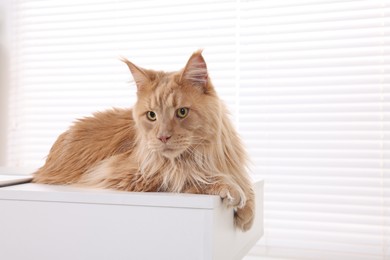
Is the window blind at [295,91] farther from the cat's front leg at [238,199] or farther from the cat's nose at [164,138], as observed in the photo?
the cat's nose at [164,138]

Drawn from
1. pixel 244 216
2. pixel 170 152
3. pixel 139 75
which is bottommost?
pixel 244 216

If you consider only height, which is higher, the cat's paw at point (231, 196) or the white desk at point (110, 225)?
the cat's paw at point (231, 196)

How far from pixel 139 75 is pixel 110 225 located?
398 mm

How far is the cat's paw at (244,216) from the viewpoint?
1.12 m

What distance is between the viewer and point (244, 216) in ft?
3.70

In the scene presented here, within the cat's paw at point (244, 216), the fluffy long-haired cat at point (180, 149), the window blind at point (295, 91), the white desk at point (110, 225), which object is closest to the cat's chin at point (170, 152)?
the fluffy long-haired cat at point (180, 149)

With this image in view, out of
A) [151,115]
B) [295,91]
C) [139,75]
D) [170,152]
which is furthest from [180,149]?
[295,91]

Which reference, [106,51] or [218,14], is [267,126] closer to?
[218,14]

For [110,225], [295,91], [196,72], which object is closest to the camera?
[110,225]

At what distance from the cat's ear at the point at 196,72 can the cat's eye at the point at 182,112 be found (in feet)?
0.25

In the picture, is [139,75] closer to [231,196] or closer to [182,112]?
[182,112]

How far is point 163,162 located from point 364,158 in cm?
114

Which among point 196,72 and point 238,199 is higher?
point 196,72

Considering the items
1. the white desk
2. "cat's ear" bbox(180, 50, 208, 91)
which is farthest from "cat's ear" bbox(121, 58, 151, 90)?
the white desk
